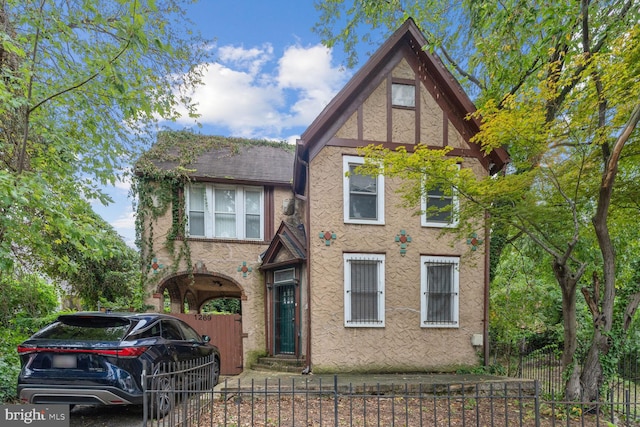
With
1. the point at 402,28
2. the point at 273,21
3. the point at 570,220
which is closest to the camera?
the point at 570,220

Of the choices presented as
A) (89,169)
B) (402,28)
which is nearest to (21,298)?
(89,169)

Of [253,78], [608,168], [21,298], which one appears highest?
[253,78]

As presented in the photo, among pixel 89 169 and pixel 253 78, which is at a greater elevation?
pixel 253 78

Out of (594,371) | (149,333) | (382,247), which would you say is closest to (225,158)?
(382,247)

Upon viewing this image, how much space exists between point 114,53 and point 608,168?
8793 millimetres

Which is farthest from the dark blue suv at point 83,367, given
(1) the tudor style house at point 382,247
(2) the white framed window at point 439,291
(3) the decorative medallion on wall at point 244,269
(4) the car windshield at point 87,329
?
(2) the white framed window at point 439,291

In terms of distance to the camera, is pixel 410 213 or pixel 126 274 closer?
pixel 410 213

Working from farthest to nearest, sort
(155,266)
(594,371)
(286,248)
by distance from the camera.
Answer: (155,266)
(286,248)
(594,371)

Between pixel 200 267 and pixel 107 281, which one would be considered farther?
pixel 107 281

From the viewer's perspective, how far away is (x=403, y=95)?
34.6 ft

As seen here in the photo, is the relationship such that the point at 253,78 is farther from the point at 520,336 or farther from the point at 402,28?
the point at 520,336

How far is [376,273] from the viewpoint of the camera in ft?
33.3

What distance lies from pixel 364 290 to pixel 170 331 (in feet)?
15.5

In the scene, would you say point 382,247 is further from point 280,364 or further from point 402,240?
point 280,364
